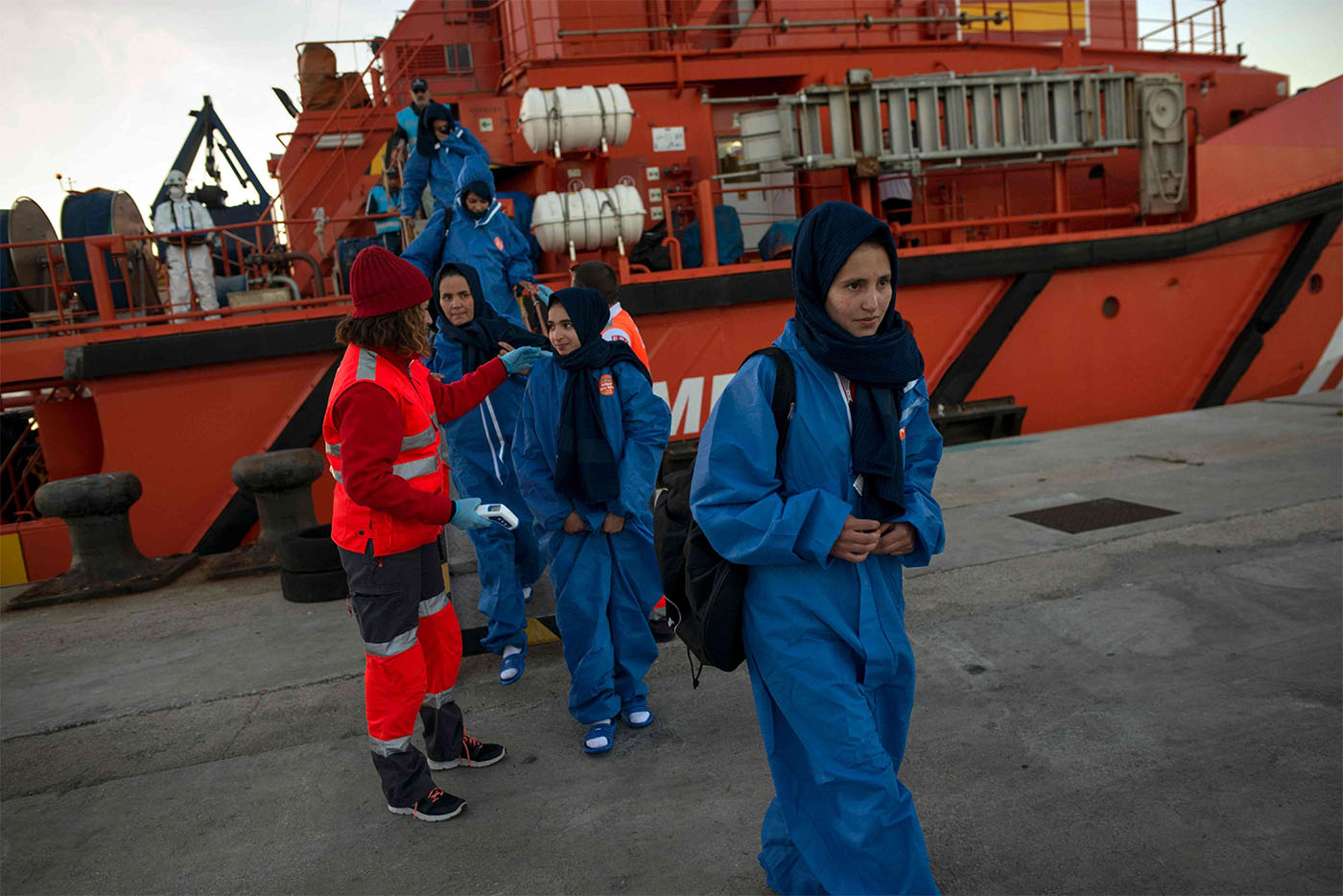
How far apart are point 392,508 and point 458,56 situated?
9060 mm

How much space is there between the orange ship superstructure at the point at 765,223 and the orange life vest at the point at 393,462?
4.75 metres

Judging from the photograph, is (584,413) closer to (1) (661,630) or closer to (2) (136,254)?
(1) (661,630)

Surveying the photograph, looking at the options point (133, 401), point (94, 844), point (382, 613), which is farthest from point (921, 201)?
point (94, 844)

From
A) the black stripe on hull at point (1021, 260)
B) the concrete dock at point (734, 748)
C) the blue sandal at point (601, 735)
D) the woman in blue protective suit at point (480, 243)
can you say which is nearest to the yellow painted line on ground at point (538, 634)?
the concrete dock at point (734, 748)

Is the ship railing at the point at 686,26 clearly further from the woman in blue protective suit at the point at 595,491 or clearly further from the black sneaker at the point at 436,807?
the black sneaker at the point at 436,807

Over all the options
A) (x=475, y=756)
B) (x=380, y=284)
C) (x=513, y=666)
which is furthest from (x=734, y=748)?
(x=380, y=284)

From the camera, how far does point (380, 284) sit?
2.99 meters

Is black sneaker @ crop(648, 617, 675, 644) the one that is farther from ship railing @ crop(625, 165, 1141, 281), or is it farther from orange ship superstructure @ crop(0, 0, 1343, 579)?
ship railing @ crop(625, 165, 1141, 281)

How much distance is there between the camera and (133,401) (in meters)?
7.19

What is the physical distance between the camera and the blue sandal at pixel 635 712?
3.66 meters

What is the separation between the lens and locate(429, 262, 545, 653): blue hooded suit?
4496 mm

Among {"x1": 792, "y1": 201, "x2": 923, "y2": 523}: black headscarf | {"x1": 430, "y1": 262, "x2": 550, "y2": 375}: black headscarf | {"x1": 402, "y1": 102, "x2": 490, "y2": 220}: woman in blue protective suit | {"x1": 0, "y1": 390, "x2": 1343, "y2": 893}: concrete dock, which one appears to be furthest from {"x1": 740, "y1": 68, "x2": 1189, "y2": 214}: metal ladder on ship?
{"x1": 792, "y1": 201, "x2": 923, "y2": 523}: black headscarf

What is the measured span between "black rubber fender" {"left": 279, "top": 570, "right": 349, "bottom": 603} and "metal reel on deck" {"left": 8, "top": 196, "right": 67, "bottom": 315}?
4739 mm

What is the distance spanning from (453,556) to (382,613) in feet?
6.22
